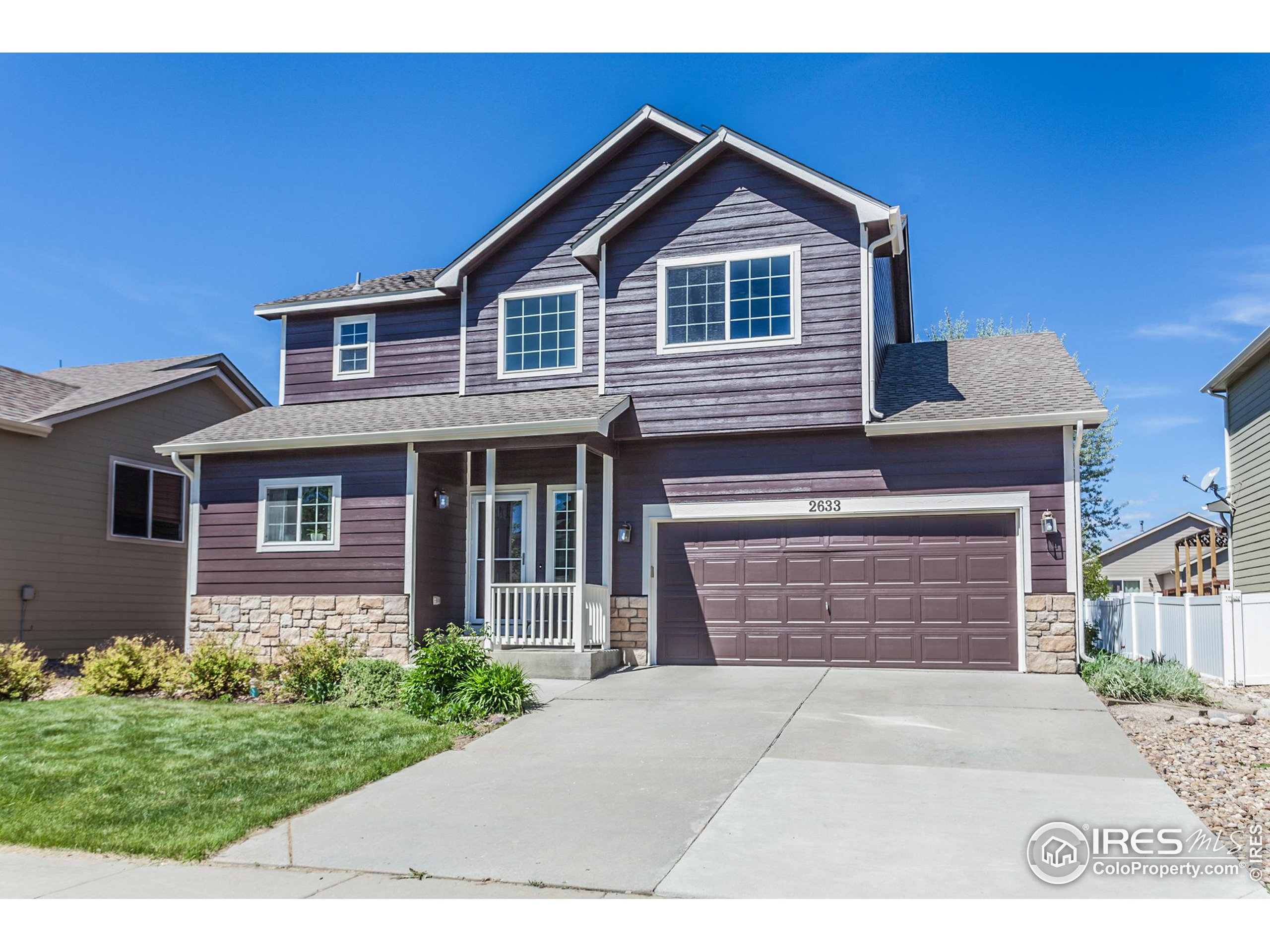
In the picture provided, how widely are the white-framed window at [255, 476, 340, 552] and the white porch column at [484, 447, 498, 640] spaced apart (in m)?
2.65

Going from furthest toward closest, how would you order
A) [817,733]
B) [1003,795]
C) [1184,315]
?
1. [1184,315]
2. [817,733]
3. [1003,795]

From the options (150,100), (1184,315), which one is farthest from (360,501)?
(1184,315)

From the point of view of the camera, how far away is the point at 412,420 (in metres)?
14.2

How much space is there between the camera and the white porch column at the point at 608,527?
Result: 1384 centimetres

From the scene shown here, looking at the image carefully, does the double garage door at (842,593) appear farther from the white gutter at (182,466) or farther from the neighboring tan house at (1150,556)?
the neighboring tan house at (1150,556)

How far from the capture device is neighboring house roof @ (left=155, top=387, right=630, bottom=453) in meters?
13.0

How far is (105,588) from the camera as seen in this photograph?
1703cm

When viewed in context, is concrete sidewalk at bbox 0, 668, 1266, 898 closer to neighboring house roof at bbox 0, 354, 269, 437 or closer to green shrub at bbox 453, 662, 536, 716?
green shrub at bbox 453, 662, 536, 716

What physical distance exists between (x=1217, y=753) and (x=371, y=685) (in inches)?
329

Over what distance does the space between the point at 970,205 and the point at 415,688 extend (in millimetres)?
14823

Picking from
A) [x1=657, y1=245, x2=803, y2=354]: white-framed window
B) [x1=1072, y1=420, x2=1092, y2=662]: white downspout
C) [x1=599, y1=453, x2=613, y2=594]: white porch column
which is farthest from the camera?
[x1=599, y1=453, x2=613, y2=594]: white porch column

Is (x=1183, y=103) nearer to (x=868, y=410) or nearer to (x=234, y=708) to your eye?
(x=868, y=410)

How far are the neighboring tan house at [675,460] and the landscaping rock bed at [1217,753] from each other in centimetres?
222

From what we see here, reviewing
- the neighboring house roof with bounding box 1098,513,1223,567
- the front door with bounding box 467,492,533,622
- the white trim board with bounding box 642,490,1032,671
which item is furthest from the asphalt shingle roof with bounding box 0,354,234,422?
the neighboring house roof with bounding box 1098,513,1223,567
